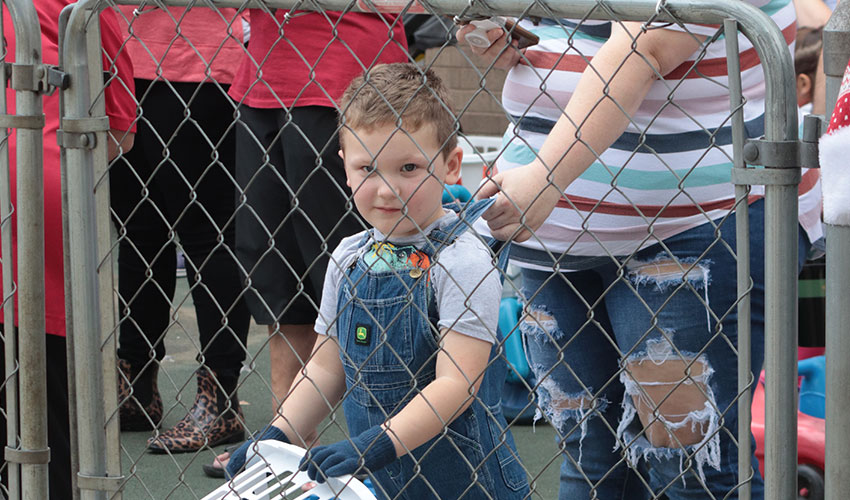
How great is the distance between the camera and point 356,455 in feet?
6.09

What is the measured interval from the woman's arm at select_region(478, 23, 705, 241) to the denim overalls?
14cm

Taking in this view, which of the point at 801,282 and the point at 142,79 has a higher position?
the point at 142,79

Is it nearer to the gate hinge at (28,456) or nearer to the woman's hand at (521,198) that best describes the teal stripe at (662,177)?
the woman's hand at (521,198)

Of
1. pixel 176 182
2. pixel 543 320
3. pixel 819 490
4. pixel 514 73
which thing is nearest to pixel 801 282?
pixel 819 490

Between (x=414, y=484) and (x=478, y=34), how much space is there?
0.89 metres

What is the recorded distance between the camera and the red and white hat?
4.64ft

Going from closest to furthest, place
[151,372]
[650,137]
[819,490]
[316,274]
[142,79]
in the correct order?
1. [650,137]
2. [819,490]
3. [316,274]
4. [142,79]
5. [151,372]

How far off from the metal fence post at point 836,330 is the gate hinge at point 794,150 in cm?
4

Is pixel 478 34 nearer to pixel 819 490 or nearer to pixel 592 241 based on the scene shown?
pixel 592 241

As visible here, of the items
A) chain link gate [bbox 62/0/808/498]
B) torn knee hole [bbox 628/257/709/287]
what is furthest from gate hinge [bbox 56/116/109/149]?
torn knee hole [bbox 628/257/709/287]

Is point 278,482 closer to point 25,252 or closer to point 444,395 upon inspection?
point 444,395

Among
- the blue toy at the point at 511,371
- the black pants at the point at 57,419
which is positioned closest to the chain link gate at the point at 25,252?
the black pants at the point at 57,419

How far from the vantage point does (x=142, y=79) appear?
11.3ft

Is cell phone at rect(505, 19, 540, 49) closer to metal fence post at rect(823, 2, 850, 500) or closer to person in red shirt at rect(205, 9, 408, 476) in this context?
metal fence post at rect(823, 2, 850, 500)
